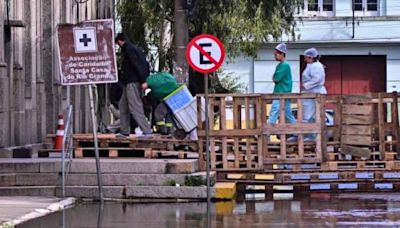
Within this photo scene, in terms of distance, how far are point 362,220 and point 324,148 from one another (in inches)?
170

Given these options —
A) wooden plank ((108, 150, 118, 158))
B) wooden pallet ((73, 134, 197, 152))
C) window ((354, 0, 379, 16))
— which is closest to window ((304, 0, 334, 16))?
window ((354, 0, 379, 16))

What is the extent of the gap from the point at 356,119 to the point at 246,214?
448 cm

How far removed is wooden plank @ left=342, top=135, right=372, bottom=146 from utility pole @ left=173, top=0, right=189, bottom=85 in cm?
720

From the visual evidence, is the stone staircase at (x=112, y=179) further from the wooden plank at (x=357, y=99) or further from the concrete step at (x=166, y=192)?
the wooden plank at (x=357, y=99)

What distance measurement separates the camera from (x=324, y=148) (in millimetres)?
18359

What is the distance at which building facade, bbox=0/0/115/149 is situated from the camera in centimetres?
2142

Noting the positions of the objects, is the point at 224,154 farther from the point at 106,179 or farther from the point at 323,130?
the point at 106,179

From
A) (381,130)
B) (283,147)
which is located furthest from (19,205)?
(381,130)

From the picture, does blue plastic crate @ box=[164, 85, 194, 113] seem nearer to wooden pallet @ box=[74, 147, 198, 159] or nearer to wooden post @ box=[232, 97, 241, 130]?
wooden pallet @ box=[74, 147, 198, 159]

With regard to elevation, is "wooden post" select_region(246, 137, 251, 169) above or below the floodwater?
above

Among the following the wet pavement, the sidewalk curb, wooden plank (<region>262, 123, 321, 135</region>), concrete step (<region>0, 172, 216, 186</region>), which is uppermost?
wooden plank (<region>262, 123, 321, 135</region>)

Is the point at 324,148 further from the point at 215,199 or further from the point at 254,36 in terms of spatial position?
the point at 254,36

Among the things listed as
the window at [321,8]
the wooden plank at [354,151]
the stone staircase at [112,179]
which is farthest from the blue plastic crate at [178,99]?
the window at [321,8]

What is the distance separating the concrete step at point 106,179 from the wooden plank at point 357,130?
2.86 m
